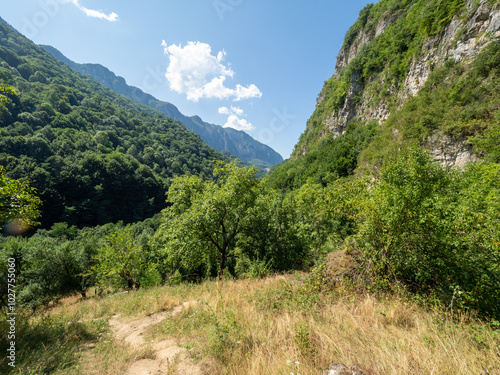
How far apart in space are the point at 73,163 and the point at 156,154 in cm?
4227

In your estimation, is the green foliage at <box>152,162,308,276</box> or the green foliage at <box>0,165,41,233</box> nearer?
the green foliage at <box>0,165,41,233</box>

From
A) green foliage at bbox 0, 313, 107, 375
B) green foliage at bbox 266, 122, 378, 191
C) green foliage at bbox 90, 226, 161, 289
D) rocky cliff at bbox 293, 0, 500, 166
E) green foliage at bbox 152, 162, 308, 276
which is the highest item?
rocky cliff at bbox 293, 0, 500, 166

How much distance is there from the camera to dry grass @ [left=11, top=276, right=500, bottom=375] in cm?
263

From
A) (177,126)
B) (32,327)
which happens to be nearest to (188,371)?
(32,327)

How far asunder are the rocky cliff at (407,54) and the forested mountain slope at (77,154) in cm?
8717

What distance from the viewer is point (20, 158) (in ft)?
206

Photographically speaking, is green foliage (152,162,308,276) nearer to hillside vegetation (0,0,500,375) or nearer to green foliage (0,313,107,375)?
hillside vegetation (0,0,500,375)

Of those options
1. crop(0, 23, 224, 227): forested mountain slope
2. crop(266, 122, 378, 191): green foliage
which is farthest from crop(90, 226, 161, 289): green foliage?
crop(0, 23, 224, 227): forested mountain slope

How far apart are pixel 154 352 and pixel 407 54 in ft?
147

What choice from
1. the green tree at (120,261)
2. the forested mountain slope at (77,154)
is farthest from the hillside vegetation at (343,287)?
the forested mountain slope at (77,154)

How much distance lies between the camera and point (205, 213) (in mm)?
9531

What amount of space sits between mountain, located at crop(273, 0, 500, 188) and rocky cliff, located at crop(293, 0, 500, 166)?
0.28 feet

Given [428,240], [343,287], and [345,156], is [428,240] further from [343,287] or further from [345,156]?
[345,156]

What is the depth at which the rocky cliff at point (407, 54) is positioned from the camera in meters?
16.3
